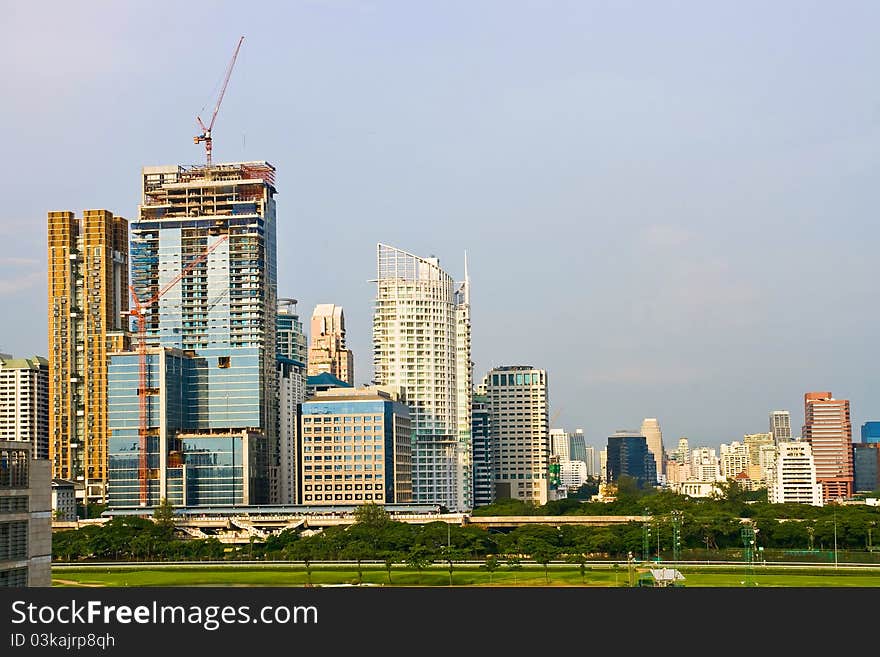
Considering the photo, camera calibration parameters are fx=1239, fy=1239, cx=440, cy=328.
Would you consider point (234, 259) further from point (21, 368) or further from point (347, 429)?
point (21, 368)

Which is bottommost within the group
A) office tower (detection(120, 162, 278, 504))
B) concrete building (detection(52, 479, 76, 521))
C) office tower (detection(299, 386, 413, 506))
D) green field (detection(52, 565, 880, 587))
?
green field (detection(52, 565, 880, 587))

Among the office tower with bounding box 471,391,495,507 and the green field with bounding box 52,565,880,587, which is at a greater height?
the office tower with bounding box 471,391,495,507

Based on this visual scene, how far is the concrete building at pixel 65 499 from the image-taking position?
→ 5699 inches

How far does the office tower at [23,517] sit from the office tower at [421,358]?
399 feet

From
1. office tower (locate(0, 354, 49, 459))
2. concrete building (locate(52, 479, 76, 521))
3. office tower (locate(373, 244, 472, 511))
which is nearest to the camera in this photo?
concrete building (locate(52, 479, 76, 521))

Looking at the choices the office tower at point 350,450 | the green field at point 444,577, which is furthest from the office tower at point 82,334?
the green field at point 444,577

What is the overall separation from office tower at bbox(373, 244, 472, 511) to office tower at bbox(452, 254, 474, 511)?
22.6 inches

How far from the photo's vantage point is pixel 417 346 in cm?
16550

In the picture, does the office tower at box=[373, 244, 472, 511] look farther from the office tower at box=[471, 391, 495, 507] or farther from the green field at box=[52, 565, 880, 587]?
the green field at box=[52, 565, 880, 587]

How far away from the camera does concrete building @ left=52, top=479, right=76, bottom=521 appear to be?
144750 mm

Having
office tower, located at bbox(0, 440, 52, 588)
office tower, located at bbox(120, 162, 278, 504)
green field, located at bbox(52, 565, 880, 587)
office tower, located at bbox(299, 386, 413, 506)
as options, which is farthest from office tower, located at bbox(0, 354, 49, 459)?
office tower, located at bbox(0, 440, 52, 588)

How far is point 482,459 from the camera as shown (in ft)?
623
